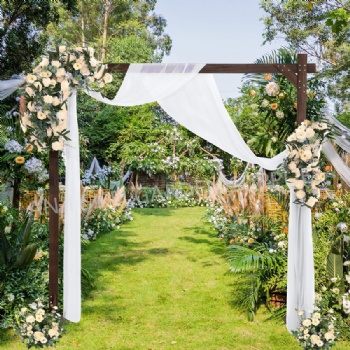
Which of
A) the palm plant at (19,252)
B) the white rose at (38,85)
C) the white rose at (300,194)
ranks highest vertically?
the white rose at (38,85)

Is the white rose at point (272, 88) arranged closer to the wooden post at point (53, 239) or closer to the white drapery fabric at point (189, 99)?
the white drapery fabric at point (189, 99)

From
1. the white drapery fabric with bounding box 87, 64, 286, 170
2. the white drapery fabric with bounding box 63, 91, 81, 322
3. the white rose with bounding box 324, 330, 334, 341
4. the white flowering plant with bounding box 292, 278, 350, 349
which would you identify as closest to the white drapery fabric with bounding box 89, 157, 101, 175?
the white drapery fabric with bounding box 87, 64, 286, 170

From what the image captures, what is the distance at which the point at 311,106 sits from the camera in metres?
5.66

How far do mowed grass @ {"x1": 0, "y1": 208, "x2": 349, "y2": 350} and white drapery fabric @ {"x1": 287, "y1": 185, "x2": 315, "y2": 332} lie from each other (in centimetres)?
32

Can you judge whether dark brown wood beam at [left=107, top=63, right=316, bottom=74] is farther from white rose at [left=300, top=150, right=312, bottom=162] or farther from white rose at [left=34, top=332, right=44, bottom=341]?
white rose at [left=34, top=332, right=44, bottom=341]

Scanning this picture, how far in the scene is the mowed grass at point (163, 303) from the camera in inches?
186

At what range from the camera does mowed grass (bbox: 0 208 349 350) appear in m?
4.72

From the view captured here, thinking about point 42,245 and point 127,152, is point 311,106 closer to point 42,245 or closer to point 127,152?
point 42,245

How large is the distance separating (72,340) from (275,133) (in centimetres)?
335

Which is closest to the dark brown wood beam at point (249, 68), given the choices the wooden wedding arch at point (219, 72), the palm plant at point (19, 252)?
the wooden wedding arch at point (219, 72)

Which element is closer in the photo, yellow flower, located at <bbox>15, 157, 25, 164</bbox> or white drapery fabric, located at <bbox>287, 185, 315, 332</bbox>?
white drapery fabric, located at <bbox>287, 185, 315, 332</bbox>

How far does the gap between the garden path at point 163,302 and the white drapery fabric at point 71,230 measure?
0.38 meters

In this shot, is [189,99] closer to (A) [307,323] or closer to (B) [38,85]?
(B) [38,85]

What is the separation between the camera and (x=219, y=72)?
4867mm
